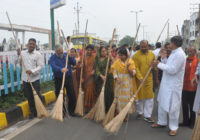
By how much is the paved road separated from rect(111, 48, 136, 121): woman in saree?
1.52 ft

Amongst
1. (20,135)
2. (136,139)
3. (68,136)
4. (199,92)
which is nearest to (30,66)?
(20,135)

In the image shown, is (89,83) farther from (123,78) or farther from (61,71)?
(123,78)

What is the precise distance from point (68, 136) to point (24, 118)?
1.49m

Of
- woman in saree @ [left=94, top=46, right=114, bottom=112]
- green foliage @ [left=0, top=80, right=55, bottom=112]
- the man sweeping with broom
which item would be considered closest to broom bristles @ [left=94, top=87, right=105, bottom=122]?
woman in saree @ [left=94, top=46, right=114, bottom=112]

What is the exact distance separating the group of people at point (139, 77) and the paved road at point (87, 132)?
19cm

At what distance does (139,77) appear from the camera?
3830mm

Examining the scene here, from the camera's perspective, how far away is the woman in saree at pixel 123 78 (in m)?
3.77

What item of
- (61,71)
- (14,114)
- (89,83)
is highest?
(61,71)

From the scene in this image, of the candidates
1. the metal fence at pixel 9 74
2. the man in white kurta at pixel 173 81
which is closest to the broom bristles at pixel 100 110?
the man in white kurta at pixel 173 81

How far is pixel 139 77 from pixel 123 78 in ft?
1.02

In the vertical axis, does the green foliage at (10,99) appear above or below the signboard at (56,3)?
below

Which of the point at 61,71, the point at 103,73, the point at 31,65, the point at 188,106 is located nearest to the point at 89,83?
the point at 103,73

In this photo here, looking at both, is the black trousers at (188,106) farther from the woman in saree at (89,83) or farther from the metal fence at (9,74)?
the metal fence at (9,74)

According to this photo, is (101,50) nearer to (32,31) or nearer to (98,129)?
(98,129)
